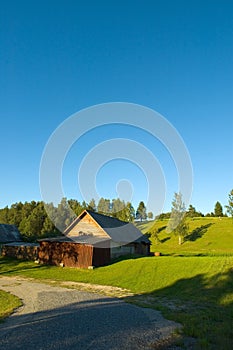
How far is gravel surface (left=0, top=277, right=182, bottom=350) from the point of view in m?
8.38

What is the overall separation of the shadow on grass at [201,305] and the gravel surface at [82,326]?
3.04ft

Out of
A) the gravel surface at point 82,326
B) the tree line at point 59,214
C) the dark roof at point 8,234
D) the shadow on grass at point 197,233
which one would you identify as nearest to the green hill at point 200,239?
the shadow on grass at point 197,233

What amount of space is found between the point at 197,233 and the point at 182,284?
52.6 meters

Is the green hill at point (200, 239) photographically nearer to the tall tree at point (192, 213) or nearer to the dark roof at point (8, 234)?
the tall tree at point (192, 213)

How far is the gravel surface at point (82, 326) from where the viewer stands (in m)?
8.38

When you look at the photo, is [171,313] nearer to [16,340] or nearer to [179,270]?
[16,340]

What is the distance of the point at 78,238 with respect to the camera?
35250mm

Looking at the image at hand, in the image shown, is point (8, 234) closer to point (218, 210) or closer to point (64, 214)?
point (64, 214)

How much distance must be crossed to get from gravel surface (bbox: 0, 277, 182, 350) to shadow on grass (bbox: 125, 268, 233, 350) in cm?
93

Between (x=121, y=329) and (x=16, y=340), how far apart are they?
142 inches

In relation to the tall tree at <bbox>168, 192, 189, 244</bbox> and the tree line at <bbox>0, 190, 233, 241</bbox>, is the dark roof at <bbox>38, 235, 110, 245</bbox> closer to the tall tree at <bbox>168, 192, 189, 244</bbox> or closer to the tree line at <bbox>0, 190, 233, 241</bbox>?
the tree line at <bbox>0, 190, 233, 241</bbox>

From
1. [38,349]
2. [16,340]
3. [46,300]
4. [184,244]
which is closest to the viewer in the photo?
[38,349]

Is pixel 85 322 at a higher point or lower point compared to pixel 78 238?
lower

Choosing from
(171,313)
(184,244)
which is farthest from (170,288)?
(184,244)
